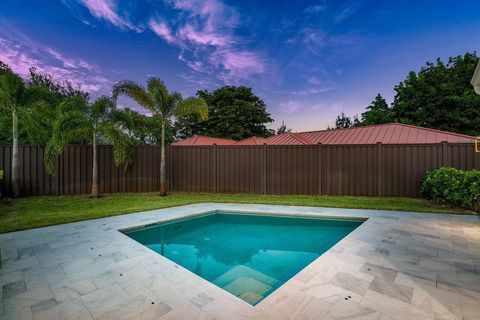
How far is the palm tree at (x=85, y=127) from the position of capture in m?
7.82

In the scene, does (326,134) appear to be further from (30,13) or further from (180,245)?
(30,13)

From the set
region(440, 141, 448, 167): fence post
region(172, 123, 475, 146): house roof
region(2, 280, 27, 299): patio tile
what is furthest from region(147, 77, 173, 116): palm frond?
region(440, 141, 448, 167): fence post

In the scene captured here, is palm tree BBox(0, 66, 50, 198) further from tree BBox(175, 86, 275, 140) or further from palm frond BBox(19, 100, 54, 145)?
tree BBox(175, 86, 275, 140)

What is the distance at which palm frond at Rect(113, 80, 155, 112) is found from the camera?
8711 mm

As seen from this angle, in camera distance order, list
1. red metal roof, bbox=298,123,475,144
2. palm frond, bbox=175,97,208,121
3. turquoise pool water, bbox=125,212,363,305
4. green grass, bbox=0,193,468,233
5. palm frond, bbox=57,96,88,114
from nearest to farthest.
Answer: turquoise pool water, bbox=125,212,363,305 → green grass, bbox=0,193,468,233 → palm frond, bbox=57,96,88,114 → palm frond, bbox=175,97,208,121 → red metal roof, bbox=298,123,475,144

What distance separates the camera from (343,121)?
3175 cm

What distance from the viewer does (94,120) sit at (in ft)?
28.2

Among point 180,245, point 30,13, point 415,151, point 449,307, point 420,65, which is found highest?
point 420,65

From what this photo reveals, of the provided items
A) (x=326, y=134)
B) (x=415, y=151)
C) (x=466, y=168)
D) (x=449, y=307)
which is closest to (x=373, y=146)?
(x=415, y=151)

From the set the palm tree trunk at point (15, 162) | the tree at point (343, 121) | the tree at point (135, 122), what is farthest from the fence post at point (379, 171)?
the tree at point (343, 121)

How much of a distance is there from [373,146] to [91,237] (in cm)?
907

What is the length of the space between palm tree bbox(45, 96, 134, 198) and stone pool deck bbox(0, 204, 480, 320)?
4429 millimetres

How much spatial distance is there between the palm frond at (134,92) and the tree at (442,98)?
1998 cm

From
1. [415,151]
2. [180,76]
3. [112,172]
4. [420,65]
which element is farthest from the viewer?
[420,65]
